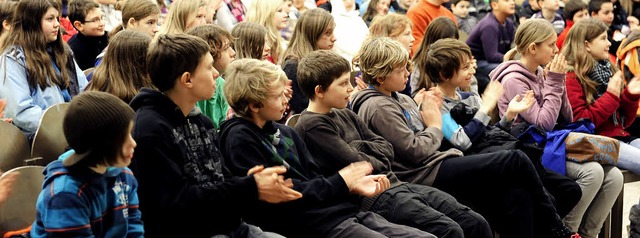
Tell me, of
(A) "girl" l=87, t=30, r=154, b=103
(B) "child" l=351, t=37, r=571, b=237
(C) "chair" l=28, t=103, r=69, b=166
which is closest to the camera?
(C) "chair" l=28, t=103, r=69, b=166

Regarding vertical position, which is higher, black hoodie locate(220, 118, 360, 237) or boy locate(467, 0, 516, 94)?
black hoodie locate(220, 118, 360, 237)

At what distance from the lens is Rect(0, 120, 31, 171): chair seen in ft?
10.5

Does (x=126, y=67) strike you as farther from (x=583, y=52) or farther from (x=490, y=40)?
(x=490, y=40)

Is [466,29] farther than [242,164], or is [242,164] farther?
[466,29]

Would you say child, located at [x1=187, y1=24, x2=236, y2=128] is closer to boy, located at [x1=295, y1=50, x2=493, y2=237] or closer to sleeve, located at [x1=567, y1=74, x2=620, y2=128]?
boy, located at [x1=295, y1=50, x2=493, y2=237]

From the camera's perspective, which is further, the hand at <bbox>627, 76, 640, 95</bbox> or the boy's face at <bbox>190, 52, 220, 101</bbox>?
the hand at <bbox>627, 76, 640, 95</bbox>

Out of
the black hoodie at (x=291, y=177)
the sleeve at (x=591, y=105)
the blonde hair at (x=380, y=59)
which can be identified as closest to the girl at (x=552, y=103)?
the sleeve at (x=591, y=105)

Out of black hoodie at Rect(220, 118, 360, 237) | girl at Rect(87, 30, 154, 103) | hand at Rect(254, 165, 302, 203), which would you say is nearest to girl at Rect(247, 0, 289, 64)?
girl at Rect(87, 30, 154, 103)

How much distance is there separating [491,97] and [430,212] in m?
0.98

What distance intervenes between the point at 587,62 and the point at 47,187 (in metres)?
3.49

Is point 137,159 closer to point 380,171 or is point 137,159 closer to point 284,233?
point 284,233

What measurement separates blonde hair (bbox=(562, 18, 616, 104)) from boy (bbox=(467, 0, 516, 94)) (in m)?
1.63

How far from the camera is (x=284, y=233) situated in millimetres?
3232

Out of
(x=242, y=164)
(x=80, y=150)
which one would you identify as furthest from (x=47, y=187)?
(x=242, y=164)
